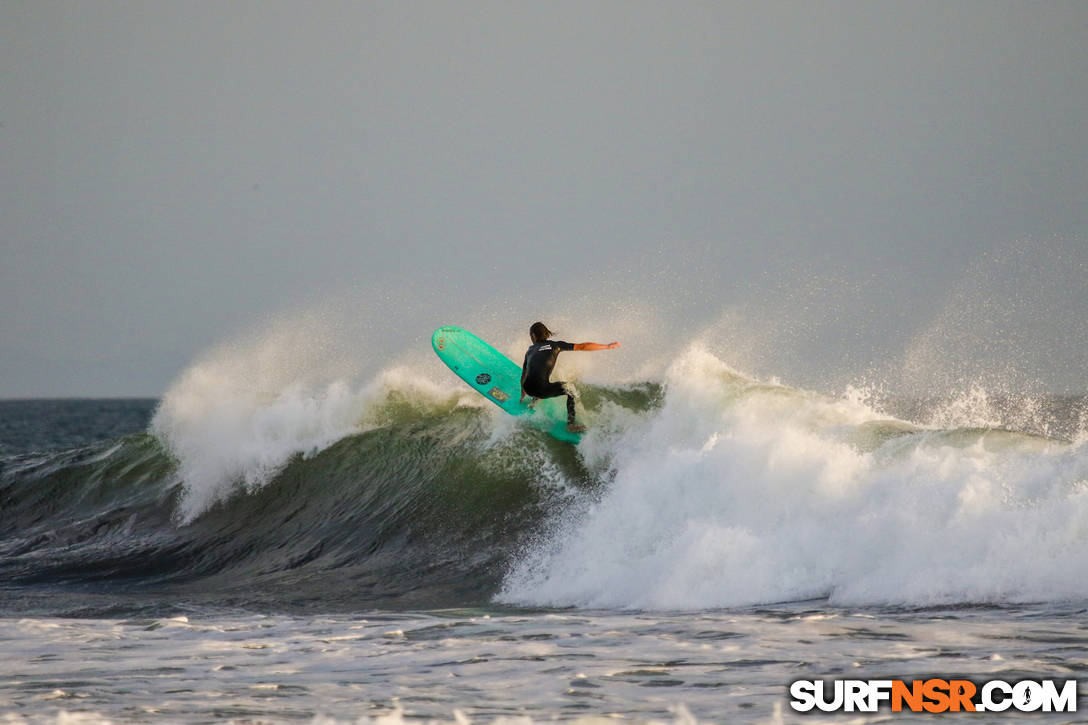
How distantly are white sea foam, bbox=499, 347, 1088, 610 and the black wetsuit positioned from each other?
4.71 ft

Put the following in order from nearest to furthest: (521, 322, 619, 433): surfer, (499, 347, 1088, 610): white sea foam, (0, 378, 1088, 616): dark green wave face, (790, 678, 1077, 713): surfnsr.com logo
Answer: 1. (790, 678, 1077, 713): surfnsr.com logo
2. (499, 347, 1088, 610): white sea foam
3. (0, 378, 1088, 616): dark green wave face
4. (521, 322, 619, 433): surfer

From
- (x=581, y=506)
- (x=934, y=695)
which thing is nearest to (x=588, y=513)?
(x=581, y=506)

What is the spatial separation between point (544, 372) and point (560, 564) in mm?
2938

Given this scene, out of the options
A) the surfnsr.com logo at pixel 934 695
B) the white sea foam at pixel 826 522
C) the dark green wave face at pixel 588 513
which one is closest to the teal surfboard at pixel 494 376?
the dark green wave face at pixel 588 513

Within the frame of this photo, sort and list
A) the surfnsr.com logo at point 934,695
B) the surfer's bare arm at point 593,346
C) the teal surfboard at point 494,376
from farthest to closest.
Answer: the teal surfboard at point 494,376 → the surfer's bare arm at point 593,346 → the surfnsr.com logo at point 934,695

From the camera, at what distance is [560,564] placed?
9258 millimetres

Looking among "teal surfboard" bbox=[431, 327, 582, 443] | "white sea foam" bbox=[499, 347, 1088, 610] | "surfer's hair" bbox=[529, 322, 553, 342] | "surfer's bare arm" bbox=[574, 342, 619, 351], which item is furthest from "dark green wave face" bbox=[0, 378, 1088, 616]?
"surfer's hair" bbox=[529, 322, 553, 342]

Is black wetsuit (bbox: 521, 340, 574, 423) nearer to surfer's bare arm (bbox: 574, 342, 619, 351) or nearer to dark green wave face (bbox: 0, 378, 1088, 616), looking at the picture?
surfer's bare arm (bbox: 574, 342, 619, 351)

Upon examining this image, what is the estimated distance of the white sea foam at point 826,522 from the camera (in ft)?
25.1

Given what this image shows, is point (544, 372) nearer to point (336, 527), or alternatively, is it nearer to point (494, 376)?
point (494, 376)

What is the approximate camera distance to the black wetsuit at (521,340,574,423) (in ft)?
38.4

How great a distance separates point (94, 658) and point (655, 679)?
3283 millimetres

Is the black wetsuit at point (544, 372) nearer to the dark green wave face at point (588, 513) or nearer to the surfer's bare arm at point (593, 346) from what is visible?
the surfer's bare arm at point (593, 346)

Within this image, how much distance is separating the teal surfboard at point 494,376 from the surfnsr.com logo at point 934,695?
6.34 metres
